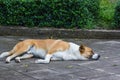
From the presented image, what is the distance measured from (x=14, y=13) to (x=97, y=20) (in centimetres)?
280

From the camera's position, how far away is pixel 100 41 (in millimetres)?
12469

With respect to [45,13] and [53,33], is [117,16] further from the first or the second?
[45,13]

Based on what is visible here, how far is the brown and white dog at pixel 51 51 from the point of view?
9.32 metres

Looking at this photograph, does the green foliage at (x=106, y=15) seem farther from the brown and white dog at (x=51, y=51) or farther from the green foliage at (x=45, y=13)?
the brown and white dog at (x=51, y=51)

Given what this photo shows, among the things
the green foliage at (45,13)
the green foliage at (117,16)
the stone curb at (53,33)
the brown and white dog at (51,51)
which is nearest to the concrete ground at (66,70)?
the brown and white dog at (51,51)

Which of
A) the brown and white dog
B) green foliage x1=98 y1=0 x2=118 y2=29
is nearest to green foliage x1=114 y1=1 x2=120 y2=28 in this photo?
green foliage x1=98 y1=0 x2=118 y2=29

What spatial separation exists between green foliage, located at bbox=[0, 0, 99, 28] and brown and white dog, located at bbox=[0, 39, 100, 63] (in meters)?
3.72

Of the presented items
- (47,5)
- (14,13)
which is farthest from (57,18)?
(14,13)

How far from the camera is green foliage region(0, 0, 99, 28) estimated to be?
43.1ft

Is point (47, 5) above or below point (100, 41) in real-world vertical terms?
above

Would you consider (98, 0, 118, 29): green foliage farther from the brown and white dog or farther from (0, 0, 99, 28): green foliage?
the brown and white dog

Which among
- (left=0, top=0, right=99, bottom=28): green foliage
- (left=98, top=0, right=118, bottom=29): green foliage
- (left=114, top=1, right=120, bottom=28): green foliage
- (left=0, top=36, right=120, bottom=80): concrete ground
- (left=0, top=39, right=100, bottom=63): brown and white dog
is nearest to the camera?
(left=0, top=36, right=120, bottom=80): concrete ground

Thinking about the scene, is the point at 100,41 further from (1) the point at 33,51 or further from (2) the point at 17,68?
(2) the point at 17,68

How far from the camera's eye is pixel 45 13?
1323 cm
